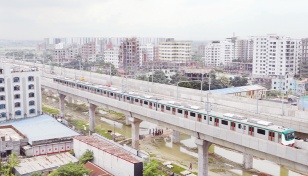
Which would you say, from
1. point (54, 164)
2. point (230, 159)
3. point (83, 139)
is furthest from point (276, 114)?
point (54, 164)

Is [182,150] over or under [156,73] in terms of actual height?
under

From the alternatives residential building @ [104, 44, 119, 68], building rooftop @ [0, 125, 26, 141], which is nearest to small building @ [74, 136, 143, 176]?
building rooftop @ [0, 125, 26, 141]

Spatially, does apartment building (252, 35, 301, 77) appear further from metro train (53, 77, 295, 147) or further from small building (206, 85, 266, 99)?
metro train (53, 77, 295, 147)

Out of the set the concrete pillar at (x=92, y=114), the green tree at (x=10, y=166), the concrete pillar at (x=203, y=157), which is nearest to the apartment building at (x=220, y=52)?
the concrete pillar at (x=92, y=114)

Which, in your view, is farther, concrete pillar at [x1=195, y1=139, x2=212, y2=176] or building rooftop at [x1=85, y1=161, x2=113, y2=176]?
concrete pillar at [x1=195, y1=139, x2=212, y2=176]

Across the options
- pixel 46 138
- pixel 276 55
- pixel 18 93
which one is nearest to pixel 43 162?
pixel 46 138

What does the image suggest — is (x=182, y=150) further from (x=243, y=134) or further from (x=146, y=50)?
(x=146, y=50)
